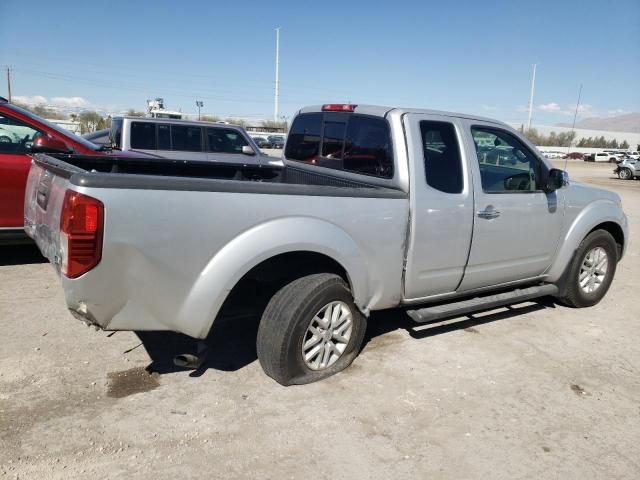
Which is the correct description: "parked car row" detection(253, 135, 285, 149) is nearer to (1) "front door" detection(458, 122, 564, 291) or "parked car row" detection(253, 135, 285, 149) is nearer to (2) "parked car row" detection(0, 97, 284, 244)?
(2) "parked car row" detection(0, 97, 284, 244)

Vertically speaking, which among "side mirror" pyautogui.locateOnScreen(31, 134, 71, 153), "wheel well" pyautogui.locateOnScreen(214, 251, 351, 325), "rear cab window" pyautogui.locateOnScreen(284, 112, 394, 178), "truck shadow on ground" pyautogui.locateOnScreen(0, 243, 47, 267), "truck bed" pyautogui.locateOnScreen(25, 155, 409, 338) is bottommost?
"truck shadow on ground" pyautogui.locateOnScreen(0, 243, 47, 267)

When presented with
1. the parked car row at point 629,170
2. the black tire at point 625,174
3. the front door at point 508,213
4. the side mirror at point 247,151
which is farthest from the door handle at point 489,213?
the black tire at point 625,174

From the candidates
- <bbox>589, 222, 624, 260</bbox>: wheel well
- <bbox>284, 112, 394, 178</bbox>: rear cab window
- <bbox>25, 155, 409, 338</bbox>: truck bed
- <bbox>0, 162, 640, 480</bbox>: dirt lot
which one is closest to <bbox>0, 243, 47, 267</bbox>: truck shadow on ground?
<bbox>0, 162, 640, 480</bbox>: dirt lot

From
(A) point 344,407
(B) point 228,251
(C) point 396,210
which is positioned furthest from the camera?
(C) point 396,210

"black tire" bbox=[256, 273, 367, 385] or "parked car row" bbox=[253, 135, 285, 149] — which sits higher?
"parked car row" bbox=[253, 135, 285, 149]

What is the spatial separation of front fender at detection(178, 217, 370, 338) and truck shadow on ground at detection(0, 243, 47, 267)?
12.6 feet

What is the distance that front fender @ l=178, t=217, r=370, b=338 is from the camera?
292cm

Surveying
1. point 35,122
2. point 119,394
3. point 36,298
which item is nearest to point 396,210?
point 119,394

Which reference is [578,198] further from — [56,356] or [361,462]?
[56,356]

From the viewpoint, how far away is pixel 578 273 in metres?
5.12

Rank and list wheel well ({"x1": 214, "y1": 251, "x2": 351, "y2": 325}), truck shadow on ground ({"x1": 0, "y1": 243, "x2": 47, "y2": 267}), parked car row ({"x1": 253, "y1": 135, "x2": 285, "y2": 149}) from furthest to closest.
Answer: parked car row ({"x1": 253, "y1": 135, "x2": 285, "y2": 149}), truck shadow on ground ({"x1": 0, "y1": 243, "x2": 47, "y2": 267}), wheel well ({"x1": 214, "y1": 251, "x2": 351, "y2": 325})

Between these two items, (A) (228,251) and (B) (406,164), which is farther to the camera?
(B) (406,164)

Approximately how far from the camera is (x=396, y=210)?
11.8 feet

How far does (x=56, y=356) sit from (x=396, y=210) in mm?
2631
